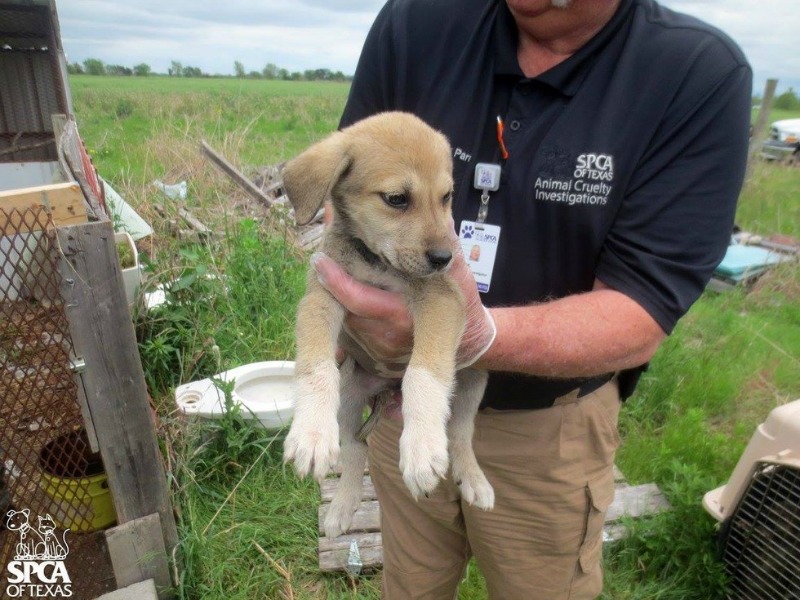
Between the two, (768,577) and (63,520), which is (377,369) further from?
(768,577)

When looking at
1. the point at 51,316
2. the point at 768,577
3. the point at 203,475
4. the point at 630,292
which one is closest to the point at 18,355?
the point at 51,316

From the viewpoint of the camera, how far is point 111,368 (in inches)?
95.0

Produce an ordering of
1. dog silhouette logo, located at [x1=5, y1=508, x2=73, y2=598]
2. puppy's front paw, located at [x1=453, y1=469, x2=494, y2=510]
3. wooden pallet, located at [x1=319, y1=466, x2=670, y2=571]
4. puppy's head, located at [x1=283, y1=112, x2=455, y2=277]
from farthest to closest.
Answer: wooden pallet, located at [x1=319, y1=466, x2=670, y2=571]
dog silhouette logo, located at [x1=5, y1=508, x2=73, y2=598]
puppy's front paw, located at [x1=453, y1=469, x2=494, y2=510]
puppy's head, located at [x1=283, y1=112, x2=455, y2=277]

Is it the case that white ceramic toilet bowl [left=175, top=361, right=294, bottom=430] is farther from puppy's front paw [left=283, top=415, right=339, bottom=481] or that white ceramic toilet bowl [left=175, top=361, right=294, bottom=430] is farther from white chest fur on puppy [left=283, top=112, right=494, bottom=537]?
puppy's front paw [left=283, top=415, right=339, bottom=481]

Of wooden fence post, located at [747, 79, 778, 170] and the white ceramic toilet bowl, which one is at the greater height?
wooden fence post, located at [747, 79, 778, 170]

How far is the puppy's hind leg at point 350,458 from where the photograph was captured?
2404 millimetres

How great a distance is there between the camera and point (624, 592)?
3123 millimetres

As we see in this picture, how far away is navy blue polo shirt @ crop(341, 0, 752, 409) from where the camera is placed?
1.66 m

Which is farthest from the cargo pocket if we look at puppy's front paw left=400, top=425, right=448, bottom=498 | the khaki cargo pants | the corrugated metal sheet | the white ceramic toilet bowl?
the corrugated metal sheet

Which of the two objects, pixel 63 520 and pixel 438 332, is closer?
pixel 438 332

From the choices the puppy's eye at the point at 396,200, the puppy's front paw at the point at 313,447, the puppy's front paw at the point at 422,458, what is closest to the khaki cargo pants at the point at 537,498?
the puppy's front paw at the point at 422,458

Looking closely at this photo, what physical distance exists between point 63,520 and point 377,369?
1861mm

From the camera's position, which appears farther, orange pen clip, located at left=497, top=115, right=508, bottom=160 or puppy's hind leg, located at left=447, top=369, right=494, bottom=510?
puppy's hind leg, located at left=447, top=369, right=494, bottom=510

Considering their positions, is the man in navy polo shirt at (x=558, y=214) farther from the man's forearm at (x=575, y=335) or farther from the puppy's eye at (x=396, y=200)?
the puppy's eye at (x=396, y=200)
